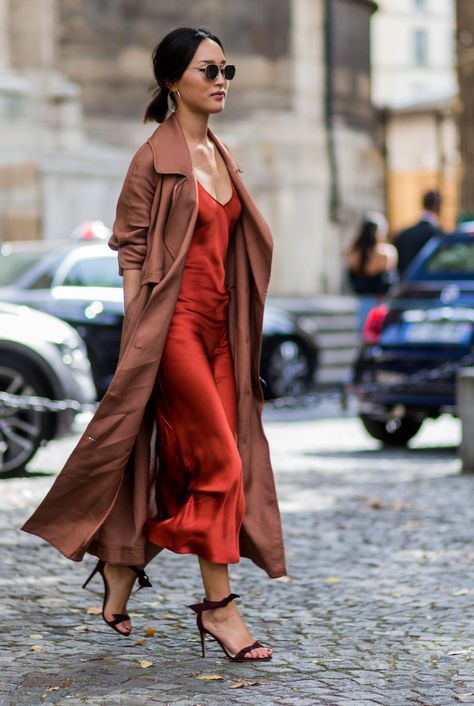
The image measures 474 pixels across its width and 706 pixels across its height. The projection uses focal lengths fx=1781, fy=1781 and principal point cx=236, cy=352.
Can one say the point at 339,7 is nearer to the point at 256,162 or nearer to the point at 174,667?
the point at 256,162

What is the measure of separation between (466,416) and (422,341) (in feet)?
4.71

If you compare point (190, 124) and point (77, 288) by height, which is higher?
point (190, 124)

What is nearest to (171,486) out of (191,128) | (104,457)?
(104,457)

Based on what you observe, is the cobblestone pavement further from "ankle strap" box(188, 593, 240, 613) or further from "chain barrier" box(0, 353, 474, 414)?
"chain barrier" box(0, 353, 474, 414)

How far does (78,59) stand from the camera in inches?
1117

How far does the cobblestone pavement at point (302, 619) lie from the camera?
4.95 metres

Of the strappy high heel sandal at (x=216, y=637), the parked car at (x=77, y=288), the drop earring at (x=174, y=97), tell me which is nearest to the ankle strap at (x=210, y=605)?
the strappy high heel sandal at (x=216, y=637)

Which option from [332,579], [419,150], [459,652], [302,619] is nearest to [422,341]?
[332,579]

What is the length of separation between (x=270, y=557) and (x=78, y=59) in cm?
2373

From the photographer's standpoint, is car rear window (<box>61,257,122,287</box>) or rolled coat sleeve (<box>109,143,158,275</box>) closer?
rolled coat sleeve (<box>109,143,158,275</box>)

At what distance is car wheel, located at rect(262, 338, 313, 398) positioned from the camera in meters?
17.4

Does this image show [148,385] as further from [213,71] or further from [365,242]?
[365,242]

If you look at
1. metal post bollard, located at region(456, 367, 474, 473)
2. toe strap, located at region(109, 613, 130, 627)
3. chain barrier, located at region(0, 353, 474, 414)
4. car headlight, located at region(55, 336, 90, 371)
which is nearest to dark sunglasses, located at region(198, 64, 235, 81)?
toe strap, located at region(109, 613, 130, 627)

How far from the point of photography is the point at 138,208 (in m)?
5.28
